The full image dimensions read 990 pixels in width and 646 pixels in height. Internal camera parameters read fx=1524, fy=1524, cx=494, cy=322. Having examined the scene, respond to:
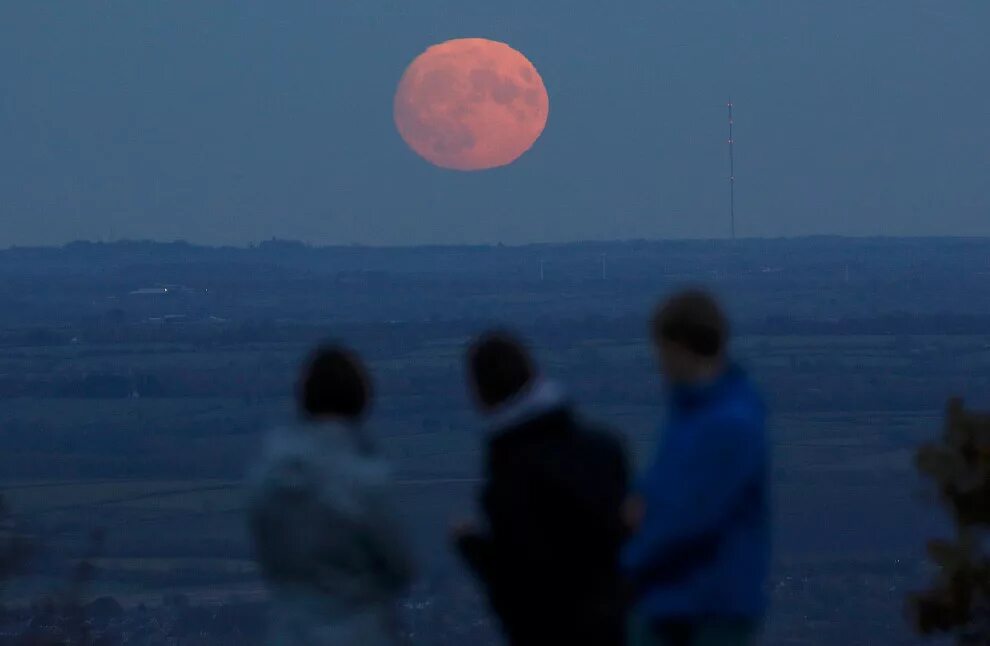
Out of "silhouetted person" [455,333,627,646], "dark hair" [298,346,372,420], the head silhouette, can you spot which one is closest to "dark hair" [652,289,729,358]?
the head silhouette

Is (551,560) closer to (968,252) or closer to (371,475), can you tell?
(371,475)

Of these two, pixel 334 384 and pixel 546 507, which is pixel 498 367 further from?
pixel 334 384

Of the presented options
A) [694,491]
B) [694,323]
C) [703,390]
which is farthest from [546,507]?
[694,323]

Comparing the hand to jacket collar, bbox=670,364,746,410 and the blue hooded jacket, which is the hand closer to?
the blue hooded jacket

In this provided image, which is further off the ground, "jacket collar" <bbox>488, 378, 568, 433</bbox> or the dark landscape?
"jacket collar" <bbox>488, 378, 568, 433</bbox>

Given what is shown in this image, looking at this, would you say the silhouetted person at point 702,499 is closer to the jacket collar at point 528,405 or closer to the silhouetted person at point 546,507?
the silhouetted person at point 546,507

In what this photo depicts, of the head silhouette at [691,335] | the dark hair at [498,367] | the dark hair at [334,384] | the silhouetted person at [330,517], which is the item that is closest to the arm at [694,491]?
the head silhouette at [691,335]

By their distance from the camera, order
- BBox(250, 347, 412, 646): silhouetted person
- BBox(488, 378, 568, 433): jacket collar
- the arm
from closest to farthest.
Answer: the arm
BBox(488, 378, 568, 433): jacket collar
BBox(250, 347, 412, 646): silhouetted person
